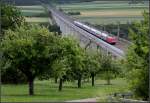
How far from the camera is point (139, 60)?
23.5 meters

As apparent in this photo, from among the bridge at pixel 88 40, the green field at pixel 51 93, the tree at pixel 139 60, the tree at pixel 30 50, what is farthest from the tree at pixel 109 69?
the tree at pixel 139 60

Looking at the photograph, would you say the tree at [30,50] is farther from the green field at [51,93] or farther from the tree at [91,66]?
the tree at [91,66]

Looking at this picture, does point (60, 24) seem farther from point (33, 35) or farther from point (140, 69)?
point (140, 69)

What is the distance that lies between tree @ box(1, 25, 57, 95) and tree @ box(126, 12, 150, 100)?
41.9 feet

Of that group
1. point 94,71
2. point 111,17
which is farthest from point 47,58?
point 111,17

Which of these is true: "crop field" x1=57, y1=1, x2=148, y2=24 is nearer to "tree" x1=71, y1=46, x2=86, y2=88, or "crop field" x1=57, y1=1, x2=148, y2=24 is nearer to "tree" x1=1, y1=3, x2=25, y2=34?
"tree" x1=1, y1=3, x2=25, y2=34

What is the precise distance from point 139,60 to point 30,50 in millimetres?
14257

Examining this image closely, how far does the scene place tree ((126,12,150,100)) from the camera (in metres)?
22.9

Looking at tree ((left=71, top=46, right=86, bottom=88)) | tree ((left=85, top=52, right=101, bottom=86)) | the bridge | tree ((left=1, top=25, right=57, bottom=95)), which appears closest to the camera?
tree ((left=1, top=25, right=57, bottom=95))

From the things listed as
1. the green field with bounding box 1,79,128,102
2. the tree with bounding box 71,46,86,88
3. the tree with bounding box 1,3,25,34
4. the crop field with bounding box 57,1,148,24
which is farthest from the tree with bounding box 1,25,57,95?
the crop field with bounding box 57,1,148,24

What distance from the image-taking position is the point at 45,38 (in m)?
37.4

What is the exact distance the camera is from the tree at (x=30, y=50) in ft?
120

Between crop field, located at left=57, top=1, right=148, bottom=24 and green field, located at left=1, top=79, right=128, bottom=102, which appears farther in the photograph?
crop field, located at left=57, top=1, right=148, bottom=24

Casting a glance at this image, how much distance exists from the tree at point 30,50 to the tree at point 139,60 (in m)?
12.8
